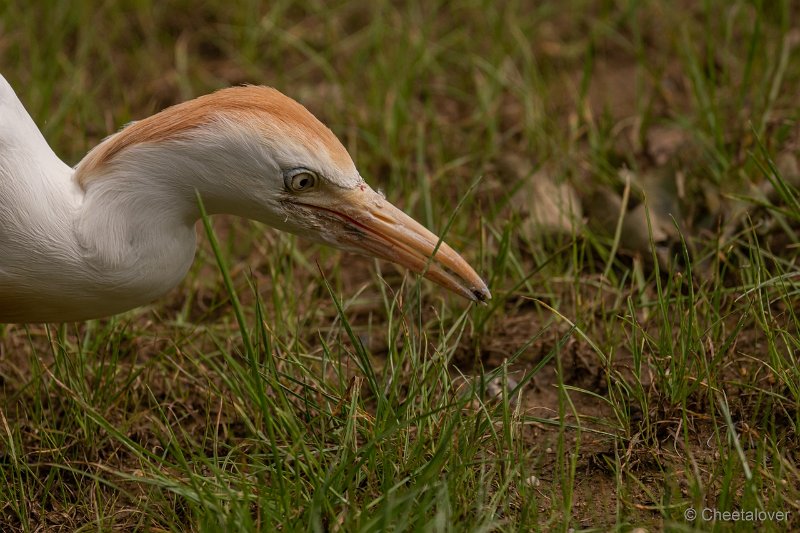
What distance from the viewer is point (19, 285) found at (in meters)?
3.16

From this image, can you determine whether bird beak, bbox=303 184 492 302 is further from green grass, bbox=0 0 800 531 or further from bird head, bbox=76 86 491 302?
green grass, bbox=0 0 800 531

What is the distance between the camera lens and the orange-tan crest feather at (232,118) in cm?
304

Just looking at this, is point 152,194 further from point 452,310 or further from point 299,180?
point 452,310

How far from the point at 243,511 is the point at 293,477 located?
39cm

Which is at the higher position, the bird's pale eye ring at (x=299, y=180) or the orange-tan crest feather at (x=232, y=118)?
the orange-tan crest feather at (x=232, y=118)

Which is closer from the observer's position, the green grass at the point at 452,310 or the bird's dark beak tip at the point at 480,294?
the green grass at the point at 452,310

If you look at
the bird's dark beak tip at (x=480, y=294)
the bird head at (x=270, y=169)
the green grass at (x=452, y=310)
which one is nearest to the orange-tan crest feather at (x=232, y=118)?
the bird head at (x=270, y=169)

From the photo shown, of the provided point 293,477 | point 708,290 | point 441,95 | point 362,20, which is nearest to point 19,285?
point 293,477

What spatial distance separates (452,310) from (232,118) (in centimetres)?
133

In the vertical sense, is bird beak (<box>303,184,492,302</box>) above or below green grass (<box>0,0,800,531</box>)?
above

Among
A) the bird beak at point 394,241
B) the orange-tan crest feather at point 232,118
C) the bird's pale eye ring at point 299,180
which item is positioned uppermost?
the orange-tan crest feather at point 232,118

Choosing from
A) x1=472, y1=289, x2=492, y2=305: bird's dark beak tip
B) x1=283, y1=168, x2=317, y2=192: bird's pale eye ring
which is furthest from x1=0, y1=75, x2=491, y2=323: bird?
x1=472, y1=289, x2=492, y2=305: bird's dark beak tip

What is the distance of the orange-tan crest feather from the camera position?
3.04 metres

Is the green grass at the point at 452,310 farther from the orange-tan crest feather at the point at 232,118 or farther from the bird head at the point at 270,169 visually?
the orange-tan crest feather at the point at 232,118
